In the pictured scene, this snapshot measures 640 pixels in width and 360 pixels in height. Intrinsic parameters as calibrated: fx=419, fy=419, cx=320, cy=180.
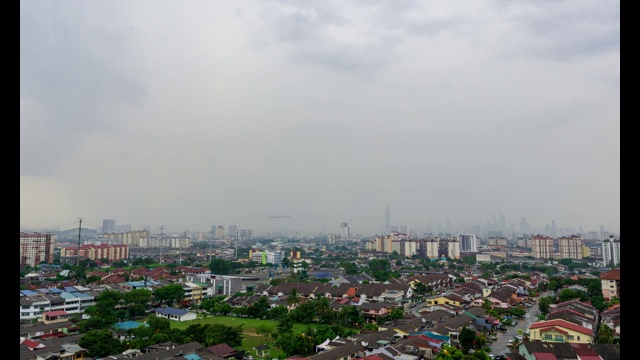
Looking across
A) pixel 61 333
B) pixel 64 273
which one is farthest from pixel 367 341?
pixel 64 273

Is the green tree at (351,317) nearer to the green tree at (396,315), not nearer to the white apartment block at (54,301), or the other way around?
the green tree at (396,315)

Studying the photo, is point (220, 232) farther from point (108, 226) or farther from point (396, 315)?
point (396, 315)

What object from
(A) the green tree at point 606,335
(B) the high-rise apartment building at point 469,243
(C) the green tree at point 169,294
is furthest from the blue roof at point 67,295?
(B) the high-rise apartment building at point 469,243

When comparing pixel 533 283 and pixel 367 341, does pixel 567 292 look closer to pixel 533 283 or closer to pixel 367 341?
pixel 533 283

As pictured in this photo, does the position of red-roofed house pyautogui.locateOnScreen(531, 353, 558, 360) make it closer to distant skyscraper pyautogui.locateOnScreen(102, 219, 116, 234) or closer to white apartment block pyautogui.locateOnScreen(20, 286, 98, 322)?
white apartment block pyautogui.locateOnScreen(20, 286, 98, 322)

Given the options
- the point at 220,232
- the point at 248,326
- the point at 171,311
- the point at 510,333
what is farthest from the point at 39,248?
the point at 220,232
